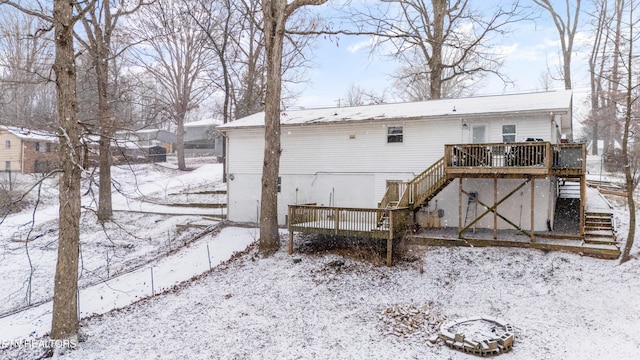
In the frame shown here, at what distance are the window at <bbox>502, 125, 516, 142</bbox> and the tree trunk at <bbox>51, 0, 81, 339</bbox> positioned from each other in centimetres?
1413

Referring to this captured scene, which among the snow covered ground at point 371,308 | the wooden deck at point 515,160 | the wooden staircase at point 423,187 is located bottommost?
the snow covered ground at point 371,308

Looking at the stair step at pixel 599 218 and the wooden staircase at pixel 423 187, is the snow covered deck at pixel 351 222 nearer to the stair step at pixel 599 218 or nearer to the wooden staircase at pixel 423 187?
the wooden staircase at pixel 423 187

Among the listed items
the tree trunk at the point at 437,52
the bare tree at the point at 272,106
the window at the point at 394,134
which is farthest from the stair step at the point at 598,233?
the tree trunk at the point at 437,52

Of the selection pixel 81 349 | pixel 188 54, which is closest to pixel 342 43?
pixel 81 349

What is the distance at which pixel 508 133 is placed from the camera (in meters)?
15.1

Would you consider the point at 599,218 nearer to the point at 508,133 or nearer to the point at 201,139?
the point at 508,133

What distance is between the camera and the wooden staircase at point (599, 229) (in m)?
12.9

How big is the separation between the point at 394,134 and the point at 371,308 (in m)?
8.69

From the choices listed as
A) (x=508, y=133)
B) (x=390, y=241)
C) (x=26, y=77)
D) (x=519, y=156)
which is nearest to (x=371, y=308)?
(x=390, y=241)

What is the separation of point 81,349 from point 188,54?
29196 millimetres

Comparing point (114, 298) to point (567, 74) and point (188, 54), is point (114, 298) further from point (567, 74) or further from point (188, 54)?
point (567, 74)

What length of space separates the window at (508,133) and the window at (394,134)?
4.03m

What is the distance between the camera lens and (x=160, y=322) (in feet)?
33.6

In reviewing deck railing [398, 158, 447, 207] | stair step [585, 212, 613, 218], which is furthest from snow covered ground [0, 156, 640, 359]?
deck railing [398, 158, 447, 207]
